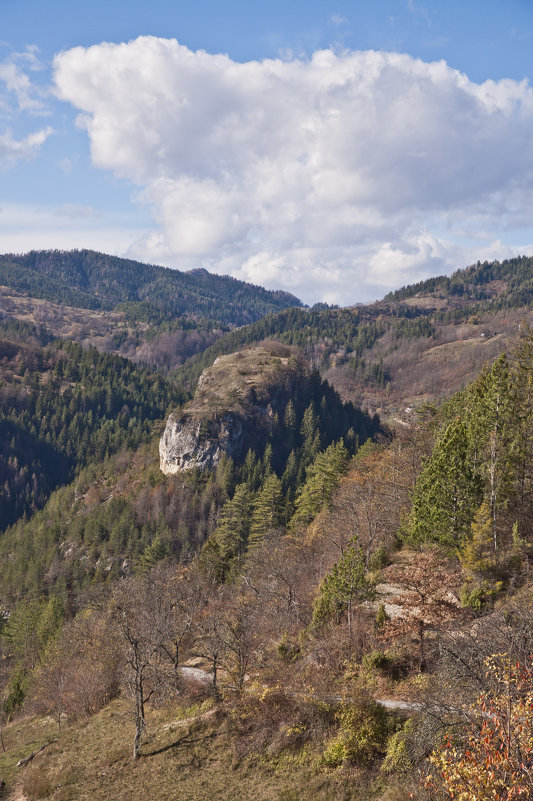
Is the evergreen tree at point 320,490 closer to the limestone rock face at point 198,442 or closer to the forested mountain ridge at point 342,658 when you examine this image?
the forested mountain ridge at point 342,658

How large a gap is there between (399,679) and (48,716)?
48214 mm

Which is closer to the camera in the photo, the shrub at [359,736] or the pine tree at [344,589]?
the shrub at [359,736]

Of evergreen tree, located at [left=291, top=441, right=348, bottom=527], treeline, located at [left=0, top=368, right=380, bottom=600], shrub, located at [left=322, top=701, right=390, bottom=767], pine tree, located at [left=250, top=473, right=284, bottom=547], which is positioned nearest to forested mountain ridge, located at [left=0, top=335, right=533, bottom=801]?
shrub, located at [left=322, top=701, right=390, bottom=767]

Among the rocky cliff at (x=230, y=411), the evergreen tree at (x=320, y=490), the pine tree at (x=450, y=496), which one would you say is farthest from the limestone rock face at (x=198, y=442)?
the pine tree at (x=450, y=496)

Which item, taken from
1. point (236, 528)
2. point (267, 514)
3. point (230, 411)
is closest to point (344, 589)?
point (267, 514)

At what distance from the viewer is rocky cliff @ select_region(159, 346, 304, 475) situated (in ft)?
444

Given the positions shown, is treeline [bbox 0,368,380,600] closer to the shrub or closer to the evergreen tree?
the evergreen tree

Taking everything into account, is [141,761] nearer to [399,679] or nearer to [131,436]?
[399,679]

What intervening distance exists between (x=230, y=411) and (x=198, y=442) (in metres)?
16.9

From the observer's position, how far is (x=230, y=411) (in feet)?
477

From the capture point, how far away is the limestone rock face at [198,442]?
438 ft

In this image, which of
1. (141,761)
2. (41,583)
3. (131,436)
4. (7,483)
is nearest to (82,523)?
(41,583)

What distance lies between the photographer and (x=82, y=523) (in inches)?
4968

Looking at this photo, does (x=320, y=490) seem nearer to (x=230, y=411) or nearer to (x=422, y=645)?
(x=422, y=645)
